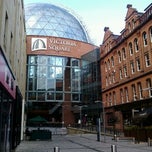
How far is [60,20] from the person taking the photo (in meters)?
78.3

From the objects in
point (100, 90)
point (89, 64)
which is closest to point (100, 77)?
point (100, 90)

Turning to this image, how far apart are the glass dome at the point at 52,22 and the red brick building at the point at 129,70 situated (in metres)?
22.0

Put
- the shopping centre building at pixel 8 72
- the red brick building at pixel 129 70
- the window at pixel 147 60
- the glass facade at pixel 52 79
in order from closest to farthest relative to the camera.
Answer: the shopping centre building at pixel 8 72 < the red brick building at pixel 129 70 < the window at pixel 147 60 < the glass facade at pixel 52 79

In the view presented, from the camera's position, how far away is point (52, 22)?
3009 inches

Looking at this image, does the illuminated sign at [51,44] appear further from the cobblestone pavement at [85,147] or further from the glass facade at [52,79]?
the cobblestone pavement at [85,147]

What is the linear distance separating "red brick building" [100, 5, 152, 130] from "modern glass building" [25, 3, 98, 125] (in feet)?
51.3

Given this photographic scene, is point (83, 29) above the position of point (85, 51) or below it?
above

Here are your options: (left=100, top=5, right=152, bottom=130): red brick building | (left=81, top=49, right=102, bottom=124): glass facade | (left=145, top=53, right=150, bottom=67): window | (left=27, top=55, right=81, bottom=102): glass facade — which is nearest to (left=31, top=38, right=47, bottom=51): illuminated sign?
(left=27, top=55, right=81, bottom=102): glass facade

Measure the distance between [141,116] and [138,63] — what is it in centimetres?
1098

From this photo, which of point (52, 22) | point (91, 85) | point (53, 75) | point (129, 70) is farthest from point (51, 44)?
point (129, 70)

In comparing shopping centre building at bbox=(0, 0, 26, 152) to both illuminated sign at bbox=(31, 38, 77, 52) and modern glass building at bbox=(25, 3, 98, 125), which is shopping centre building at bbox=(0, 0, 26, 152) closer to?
modern glass building at bbox=(25, 3, 98, 125)

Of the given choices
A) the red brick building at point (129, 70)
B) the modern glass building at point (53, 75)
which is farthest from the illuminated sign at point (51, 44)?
the red brick building at point (129, 70)

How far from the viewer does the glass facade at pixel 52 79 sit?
67250 mm

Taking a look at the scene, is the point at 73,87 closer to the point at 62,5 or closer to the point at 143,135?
the point at 62,5
